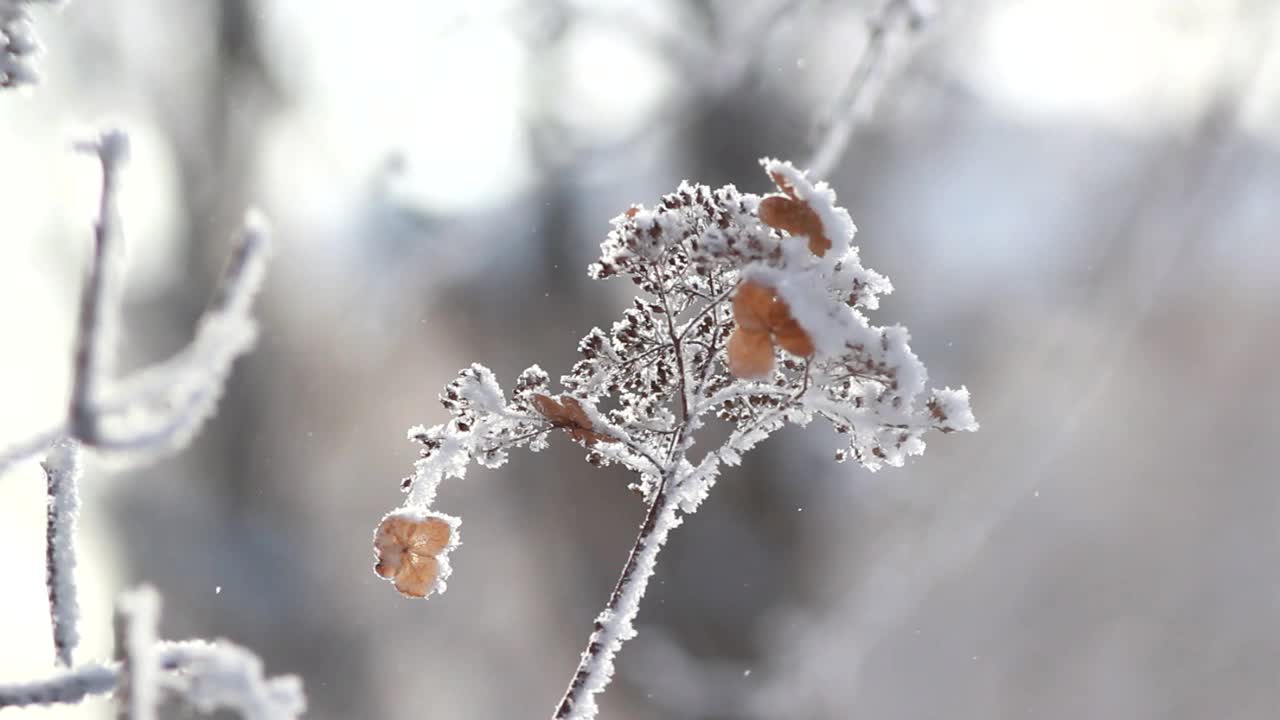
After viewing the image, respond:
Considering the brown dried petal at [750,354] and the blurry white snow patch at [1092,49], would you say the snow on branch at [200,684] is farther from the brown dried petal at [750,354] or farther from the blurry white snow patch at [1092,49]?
the blurry white snow patch at [1092,49]

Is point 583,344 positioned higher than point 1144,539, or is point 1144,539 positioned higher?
point 1144,539

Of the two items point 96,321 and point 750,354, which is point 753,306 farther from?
point 96,321

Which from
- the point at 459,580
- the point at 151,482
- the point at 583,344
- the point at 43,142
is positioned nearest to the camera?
the point at 583,344

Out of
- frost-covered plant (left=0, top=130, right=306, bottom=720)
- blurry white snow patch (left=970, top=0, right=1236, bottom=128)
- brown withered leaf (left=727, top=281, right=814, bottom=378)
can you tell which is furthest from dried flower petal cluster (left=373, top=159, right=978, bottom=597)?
blurry white snow patch (left=970, top=0, right=1236, bottom=128)

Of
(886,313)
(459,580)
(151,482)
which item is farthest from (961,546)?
(151,482)

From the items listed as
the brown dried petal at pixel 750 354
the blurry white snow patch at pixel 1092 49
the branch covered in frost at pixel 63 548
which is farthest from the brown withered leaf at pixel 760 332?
the blurry white snow patch at pixel 1092 49

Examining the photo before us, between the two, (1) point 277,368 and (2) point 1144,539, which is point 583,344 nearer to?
(1) point 277,368
